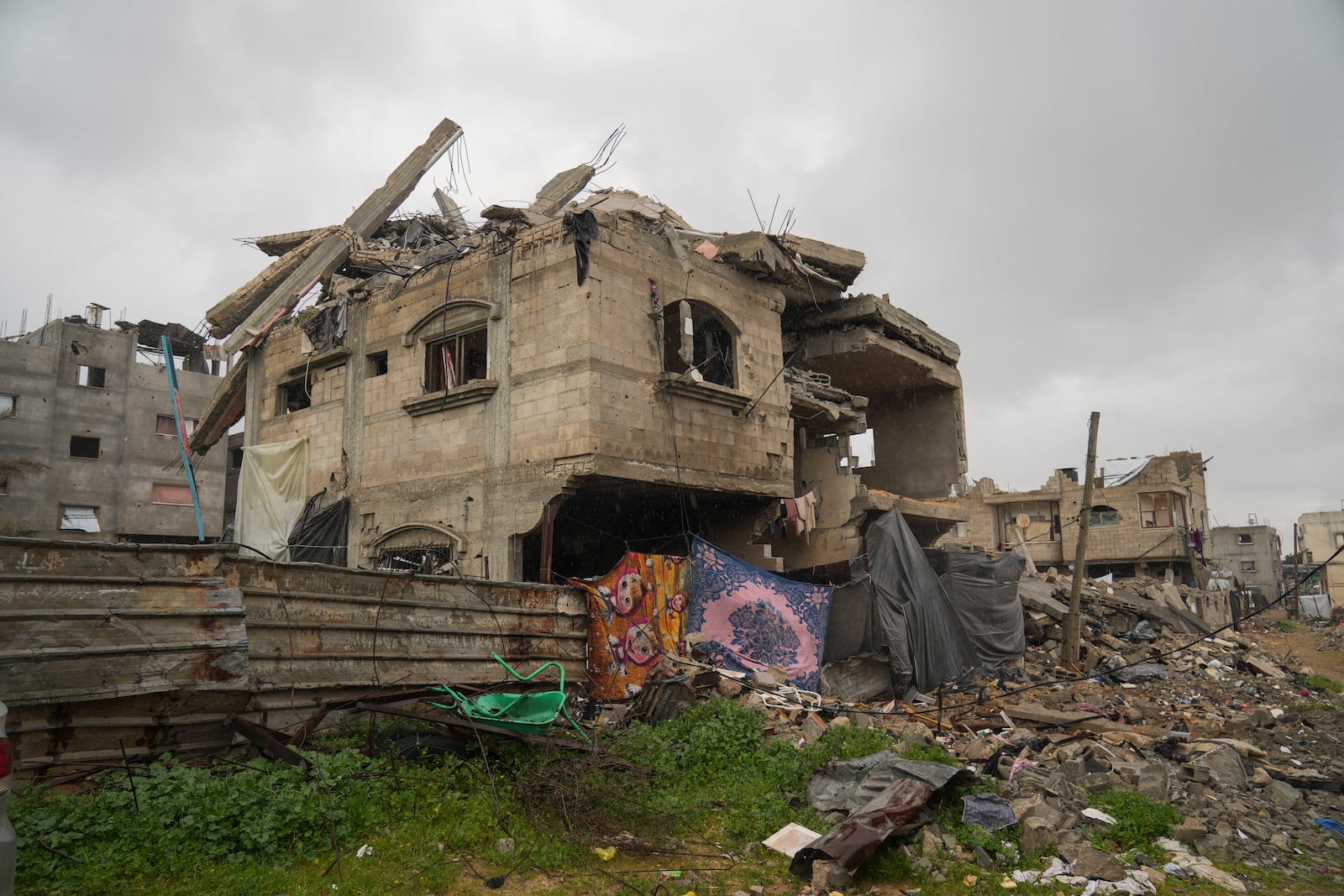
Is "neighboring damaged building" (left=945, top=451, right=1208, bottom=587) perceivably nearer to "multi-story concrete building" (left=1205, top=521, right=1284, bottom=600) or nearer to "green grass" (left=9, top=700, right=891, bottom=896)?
"multi-story concrete building" (left=1205, top=521, right=1284, bottom=600)

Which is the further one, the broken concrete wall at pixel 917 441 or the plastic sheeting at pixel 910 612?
the broken concrete wall at pixel 917 441

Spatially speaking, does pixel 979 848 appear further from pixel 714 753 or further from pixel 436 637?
pixel 436 637

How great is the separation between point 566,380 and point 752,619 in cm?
448

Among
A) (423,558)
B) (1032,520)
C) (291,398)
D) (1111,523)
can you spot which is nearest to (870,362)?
(423,558)

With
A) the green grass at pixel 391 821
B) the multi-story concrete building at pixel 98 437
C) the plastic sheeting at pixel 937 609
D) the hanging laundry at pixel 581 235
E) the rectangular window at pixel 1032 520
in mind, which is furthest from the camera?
the rectangular window at pixel 1032 520

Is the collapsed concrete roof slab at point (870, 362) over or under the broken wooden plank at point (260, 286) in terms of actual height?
under

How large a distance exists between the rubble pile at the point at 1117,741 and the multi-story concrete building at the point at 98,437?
30.7 m

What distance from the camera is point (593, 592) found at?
1105 centimetres

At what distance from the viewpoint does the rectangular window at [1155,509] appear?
37.7 meters

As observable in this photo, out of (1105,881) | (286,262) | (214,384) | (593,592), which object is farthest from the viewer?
(214,384)

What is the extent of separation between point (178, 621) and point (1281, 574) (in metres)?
68.0

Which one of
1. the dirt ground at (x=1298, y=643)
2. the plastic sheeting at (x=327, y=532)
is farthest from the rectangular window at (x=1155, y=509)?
the plastic sheeting at (x=327, y=532)

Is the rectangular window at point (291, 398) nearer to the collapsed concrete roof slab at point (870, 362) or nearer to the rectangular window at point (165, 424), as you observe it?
the collapsed concrete roof slab at point (870, 362)

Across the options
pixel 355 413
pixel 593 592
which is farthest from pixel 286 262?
pixel 593 592
